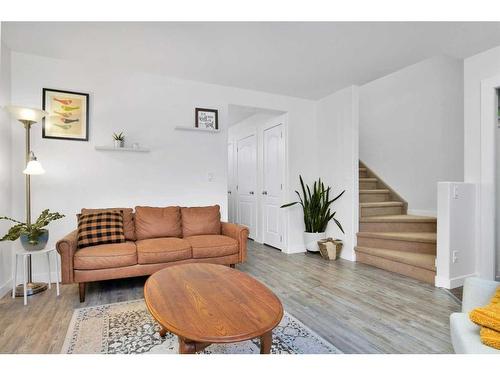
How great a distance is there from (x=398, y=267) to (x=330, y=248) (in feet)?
2.94

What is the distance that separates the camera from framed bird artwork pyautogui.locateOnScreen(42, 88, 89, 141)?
300cm

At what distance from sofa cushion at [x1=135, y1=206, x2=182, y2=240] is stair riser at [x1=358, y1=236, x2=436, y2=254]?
98.8 inches

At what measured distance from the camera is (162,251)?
2.66 m

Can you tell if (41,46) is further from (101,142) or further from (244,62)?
(244,62)

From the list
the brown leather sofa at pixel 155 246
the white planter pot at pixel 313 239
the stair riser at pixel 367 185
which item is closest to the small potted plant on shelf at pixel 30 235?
the brown leather sofa at pixel 155 246

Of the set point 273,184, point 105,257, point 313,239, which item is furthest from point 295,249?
point 105,257

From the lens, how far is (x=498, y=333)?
963 mm

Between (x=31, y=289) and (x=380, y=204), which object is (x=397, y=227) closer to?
(x=380, y=204)

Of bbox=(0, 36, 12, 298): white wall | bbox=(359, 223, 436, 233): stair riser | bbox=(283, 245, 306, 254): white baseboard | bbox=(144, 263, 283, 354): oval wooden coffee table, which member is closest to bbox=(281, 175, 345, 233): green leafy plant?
bbox=(283, 245, 306, 254): white baseboard

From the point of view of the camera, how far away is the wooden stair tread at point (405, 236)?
10.9 ft

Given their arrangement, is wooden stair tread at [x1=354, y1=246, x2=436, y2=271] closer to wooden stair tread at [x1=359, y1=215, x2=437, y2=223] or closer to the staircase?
the staircase

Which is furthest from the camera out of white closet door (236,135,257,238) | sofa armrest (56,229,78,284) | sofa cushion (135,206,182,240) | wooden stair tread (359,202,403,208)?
white closet door (236,135,257,238)

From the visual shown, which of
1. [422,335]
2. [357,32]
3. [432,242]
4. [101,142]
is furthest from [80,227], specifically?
[432,242]
